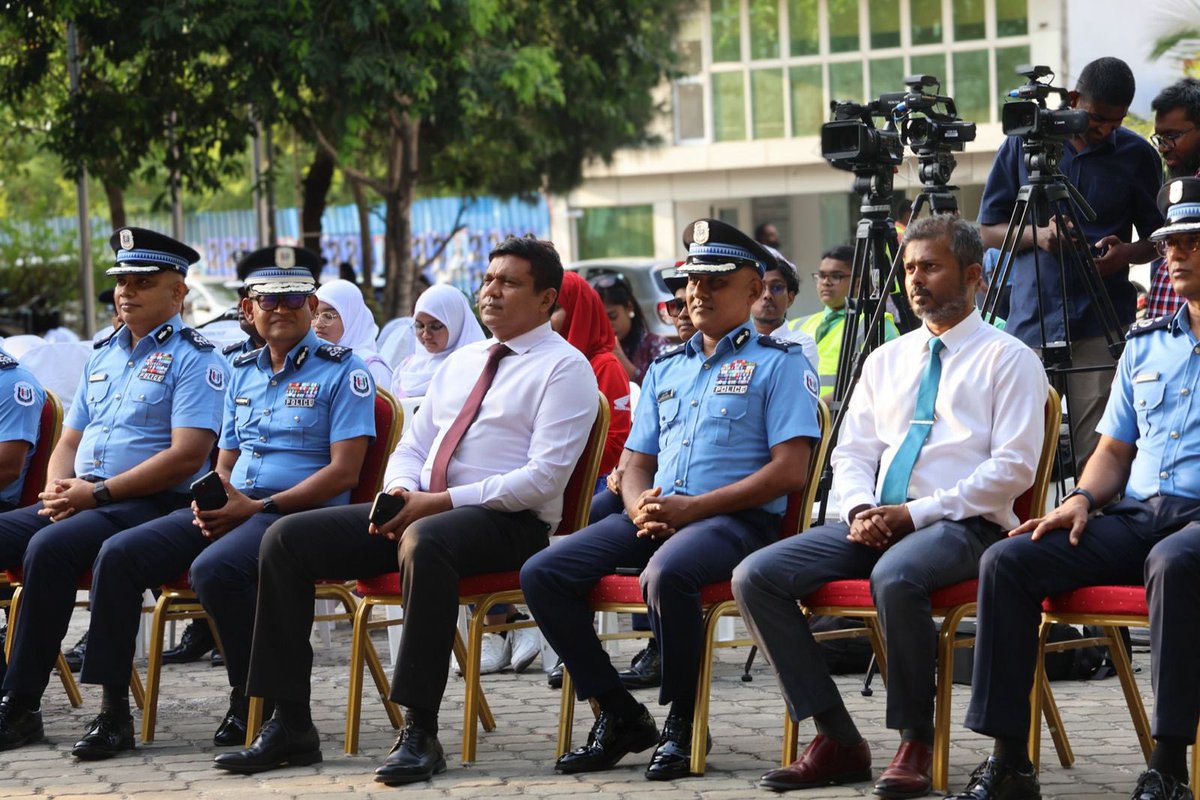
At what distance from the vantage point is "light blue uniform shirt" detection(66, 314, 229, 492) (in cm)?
623

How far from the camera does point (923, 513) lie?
486 centimetres

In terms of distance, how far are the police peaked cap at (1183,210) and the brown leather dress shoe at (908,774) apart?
145cm

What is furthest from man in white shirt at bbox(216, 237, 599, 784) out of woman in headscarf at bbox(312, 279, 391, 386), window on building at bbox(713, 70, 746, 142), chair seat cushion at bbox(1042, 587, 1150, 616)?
window on building at bbox(713, 70, 746, 142)

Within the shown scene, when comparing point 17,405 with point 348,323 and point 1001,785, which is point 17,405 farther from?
point 1001,785

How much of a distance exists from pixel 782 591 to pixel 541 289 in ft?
4.76

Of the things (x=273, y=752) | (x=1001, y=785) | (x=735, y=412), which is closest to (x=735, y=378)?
(x=735, y=412)

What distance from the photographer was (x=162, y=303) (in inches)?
250

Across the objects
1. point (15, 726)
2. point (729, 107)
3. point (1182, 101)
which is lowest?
point (15, 726)

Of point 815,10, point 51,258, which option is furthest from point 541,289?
point 815,10

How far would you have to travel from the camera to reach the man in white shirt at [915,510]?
467 centimetres

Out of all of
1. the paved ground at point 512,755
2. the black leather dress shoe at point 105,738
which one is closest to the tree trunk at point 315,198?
the paved ground at point 512,755

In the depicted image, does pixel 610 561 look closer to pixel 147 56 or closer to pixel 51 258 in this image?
pixel 147 56

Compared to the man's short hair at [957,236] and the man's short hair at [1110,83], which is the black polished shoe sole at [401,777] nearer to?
the man's short hair at [957,236]

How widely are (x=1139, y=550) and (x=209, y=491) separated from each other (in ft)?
8.89
